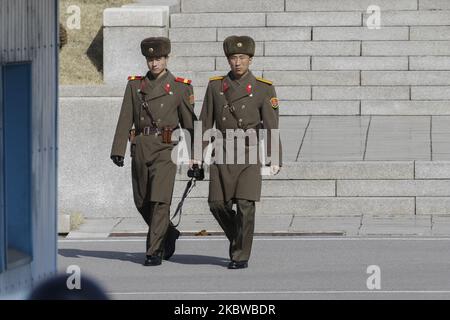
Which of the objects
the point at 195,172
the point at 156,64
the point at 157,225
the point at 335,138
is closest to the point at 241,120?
the point at 195,172

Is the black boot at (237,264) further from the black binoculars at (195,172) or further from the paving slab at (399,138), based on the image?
the paving slab at (399,138)

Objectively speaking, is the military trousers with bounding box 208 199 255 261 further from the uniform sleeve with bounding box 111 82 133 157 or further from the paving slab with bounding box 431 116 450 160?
the paving slab with bounding box 431 116 450 160

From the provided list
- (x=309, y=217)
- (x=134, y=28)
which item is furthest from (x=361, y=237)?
(x=134, y=28)

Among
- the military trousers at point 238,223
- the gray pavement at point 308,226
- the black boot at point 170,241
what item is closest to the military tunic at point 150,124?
the black boot at point 170,241

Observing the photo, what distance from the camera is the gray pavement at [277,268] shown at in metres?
12.5

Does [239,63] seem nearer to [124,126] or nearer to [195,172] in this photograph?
[195,172]

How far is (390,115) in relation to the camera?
21.2m

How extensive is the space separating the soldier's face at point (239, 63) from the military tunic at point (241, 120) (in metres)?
0.07

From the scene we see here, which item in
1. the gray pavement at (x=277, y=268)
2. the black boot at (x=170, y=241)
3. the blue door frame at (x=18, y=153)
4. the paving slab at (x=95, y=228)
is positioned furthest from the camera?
the paving slab at (x=95, y=228)

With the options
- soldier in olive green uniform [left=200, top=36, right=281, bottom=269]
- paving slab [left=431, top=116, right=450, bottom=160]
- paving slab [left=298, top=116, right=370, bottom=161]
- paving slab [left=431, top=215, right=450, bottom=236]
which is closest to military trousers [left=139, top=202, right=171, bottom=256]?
soldier in olive green uniform [left=200, top=36, right=281, bottom=269]

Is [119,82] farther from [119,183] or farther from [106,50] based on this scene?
[119,183]

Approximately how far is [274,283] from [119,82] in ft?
29.3

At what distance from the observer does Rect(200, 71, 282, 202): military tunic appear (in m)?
13.7

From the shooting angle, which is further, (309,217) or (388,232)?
(309,217)
